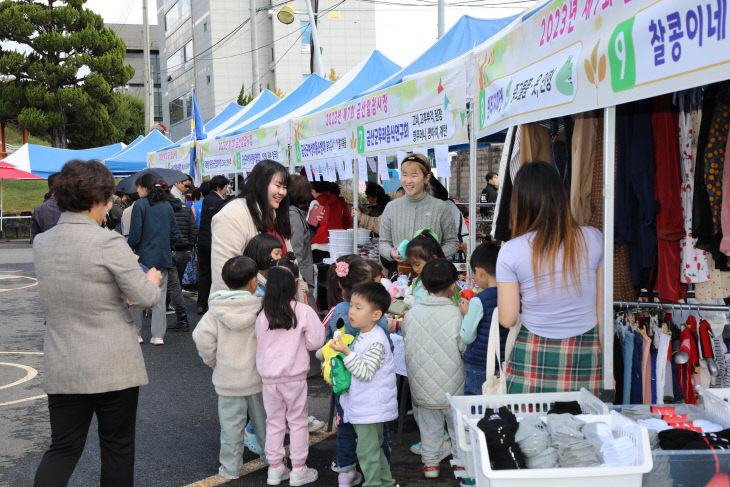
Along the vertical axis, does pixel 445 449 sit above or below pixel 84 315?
below

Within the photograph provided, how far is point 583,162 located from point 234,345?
245 cm

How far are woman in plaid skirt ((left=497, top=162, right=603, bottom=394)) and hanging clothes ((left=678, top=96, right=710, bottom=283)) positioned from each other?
71cm

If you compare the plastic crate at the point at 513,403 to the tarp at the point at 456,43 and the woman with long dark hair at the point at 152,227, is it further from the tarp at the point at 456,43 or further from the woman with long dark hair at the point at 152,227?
the woman with long dark hair at the point at 152,227

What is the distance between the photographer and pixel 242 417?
14.6 ft

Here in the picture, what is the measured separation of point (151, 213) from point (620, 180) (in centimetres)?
615

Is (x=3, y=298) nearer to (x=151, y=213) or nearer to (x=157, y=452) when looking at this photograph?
(x=151, y=213)

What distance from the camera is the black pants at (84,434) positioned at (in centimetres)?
333

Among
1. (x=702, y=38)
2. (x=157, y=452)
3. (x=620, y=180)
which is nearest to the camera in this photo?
(x=702, y=38)

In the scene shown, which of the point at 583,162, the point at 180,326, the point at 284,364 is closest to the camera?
the point at 583,162

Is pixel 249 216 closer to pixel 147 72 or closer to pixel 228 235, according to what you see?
pixel 228 235

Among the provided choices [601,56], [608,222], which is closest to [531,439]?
[608,222]

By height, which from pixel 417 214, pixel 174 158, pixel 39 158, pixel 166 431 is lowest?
pixel 166 431

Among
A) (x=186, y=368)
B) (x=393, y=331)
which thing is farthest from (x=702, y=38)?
(x=186, y=368)

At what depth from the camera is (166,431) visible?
552 centimetres
